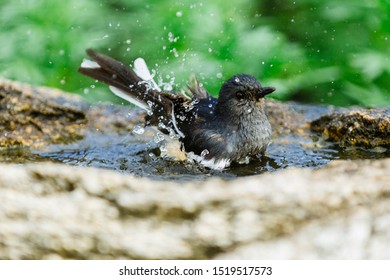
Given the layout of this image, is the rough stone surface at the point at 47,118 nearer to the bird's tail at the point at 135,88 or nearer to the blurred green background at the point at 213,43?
the bird's tail at the point at 135,88

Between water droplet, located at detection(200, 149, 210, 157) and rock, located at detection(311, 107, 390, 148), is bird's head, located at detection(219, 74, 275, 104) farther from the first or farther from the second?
rock, located at detection(311, 107, 390, 148)

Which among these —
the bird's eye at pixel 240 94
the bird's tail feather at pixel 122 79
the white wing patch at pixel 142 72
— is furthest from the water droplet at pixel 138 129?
the bird's eye at pixel 240 94

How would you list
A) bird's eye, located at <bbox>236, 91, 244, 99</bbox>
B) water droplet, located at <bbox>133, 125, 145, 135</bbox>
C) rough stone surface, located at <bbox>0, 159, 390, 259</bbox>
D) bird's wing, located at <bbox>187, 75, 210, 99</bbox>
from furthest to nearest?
1. bird's wing, located at <bbox>187, 75, 210, 99</bbox>
2. water droplet, located at <bbox>133, 125, 145, 135</bbox>
3. bird's eye, located at <bbox>236, 91, 244, 99</bbox>
4. rough stone surface, located at <bbox>0, 159, 390, 259</bbox>

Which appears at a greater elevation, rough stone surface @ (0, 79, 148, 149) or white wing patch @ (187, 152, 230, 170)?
rough stone surface @ (0, 79, 148, 149)

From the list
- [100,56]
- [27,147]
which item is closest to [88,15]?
[100,56]

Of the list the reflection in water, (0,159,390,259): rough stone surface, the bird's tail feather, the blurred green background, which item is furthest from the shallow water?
the blurred green background

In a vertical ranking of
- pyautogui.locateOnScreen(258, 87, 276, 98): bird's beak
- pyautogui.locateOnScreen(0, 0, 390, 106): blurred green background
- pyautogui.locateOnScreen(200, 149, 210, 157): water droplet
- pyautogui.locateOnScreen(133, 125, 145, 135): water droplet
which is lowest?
pyautogui.locateOnScreen(200, 149, 210, 157): water droplet

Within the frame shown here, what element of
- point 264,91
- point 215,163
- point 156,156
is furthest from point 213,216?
point 264,91
